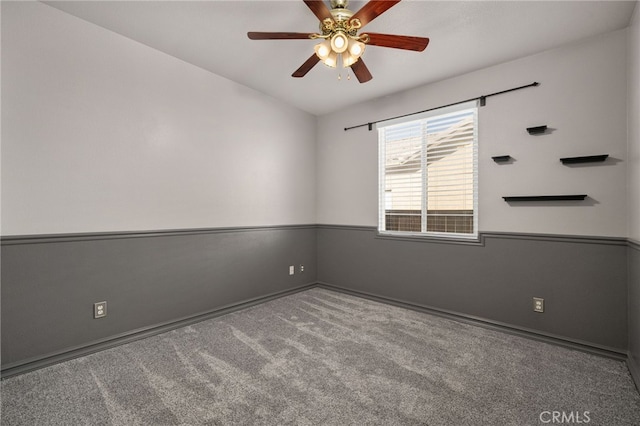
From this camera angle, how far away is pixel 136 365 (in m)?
2.18

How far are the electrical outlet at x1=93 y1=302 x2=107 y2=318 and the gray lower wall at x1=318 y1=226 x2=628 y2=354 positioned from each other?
280cm

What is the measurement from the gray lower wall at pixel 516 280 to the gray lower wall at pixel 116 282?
1.65 m

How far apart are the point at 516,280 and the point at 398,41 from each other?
2.39m

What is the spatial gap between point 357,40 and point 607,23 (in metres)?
2.01

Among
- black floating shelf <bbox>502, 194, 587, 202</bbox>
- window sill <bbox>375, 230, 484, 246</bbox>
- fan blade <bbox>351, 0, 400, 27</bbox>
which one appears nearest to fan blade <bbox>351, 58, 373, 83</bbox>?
fan blade <bbox>351, 0, 400, 27</bbox>

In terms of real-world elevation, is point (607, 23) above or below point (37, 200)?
above

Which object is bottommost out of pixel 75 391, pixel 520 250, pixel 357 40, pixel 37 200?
pixel 75 391

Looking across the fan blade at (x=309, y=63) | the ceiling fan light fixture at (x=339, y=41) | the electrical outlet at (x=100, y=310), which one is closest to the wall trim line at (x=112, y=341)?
the electrical outlet at (x=100, y=310)

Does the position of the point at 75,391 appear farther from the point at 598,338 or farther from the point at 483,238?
the point at 598,338

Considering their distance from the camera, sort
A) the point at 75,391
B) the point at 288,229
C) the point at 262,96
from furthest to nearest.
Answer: the point at 288,229 → the point at 262,96 → the point at 75,391

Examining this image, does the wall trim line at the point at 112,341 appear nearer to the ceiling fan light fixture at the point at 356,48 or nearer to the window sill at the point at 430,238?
the window sill at the point at 430,238

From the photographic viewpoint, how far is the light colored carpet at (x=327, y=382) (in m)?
1.64

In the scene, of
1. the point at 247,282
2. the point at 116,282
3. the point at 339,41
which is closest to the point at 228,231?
the point at 247,282

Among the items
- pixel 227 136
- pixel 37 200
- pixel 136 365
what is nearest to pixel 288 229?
pixel 227 136
